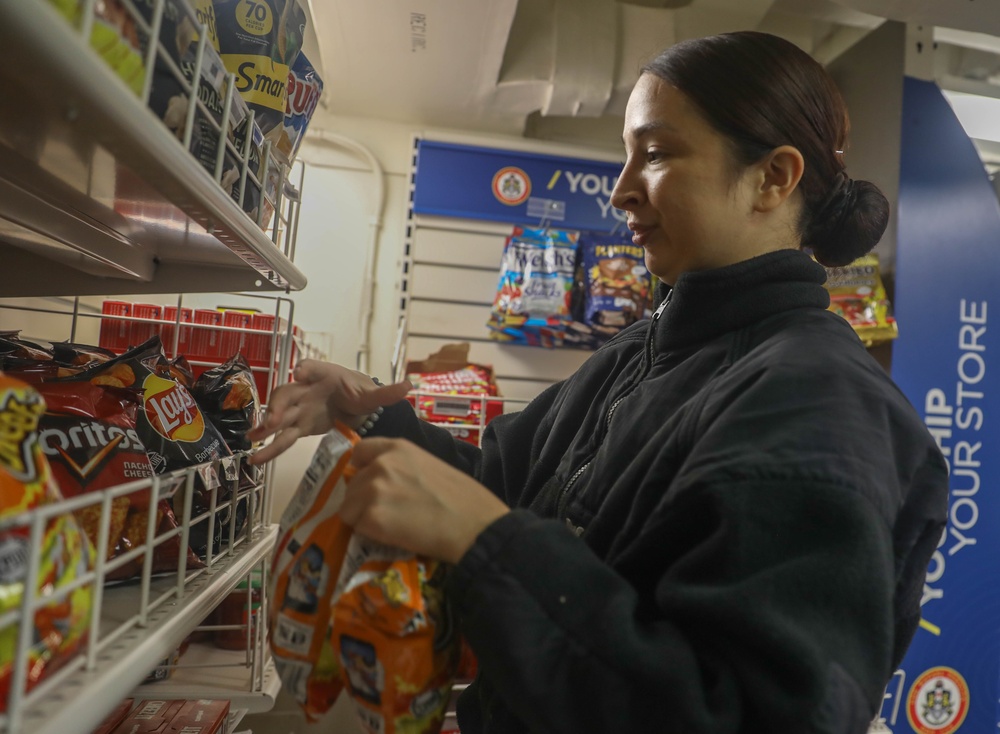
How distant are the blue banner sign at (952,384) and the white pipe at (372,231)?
197 centimetres

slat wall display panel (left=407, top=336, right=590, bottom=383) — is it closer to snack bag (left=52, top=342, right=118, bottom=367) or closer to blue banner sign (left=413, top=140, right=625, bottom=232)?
blue banner sign (left=413, top=140, right=625, bottom=232)

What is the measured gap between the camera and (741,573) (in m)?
0.64

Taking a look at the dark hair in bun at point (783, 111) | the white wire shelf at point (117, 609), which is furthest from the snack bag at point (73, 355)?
the dark hair in bun at point (783, 111)

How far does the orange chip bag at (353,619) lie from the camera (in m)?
0.67

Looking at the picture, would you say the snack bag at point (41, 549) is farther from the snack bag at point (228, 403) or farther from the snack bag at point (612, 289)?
the snack bag at point (612, 289)

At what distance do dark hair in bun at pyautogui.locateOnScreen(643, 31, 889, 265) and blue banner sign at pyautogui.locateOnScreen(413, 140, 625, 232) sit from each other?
161 cm

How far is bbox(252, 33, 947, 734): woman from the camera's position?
2.08 ft

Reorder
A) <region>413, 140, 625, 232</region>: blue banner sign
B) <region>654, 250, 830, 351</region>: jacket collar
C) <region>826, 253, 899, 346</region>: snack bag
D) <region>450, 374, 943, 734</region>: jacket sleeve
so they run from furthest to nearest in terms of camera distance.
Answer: <region>413, 140, 625, 232</region>: blue banner sign, <region>826, 253, 899, 346</region>: snack bag, <region>654, 250, 830, 351</region>: jacket collar, <region>450, 374, 943, 734</region>: jacket sleeve

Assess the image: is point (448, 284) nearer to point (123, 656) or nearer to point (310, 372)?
point (310, 372)

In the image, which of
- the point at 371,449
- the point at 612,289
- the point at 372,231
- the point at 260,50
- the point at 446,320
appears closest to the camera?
the point at 371,449

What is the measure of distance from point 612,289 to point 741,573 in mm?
1891

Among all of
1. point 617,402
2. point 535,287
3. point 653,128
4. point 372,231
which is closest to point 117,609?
point 617,402

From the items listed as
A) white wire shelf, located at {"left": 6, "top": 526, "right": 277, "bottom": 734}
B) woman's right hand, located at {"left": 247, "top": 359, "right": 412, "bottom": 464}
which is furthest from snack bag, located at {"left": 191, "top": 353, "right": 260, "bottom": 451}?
white wire shelf, located at {"left": 6, "top": 526, "right": 277, "bottom": 734}

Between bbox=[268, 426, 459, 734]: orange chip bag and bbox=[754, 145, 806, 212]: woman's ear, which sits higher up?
bbox=[754, 145, 806, 212]: woman's ear
